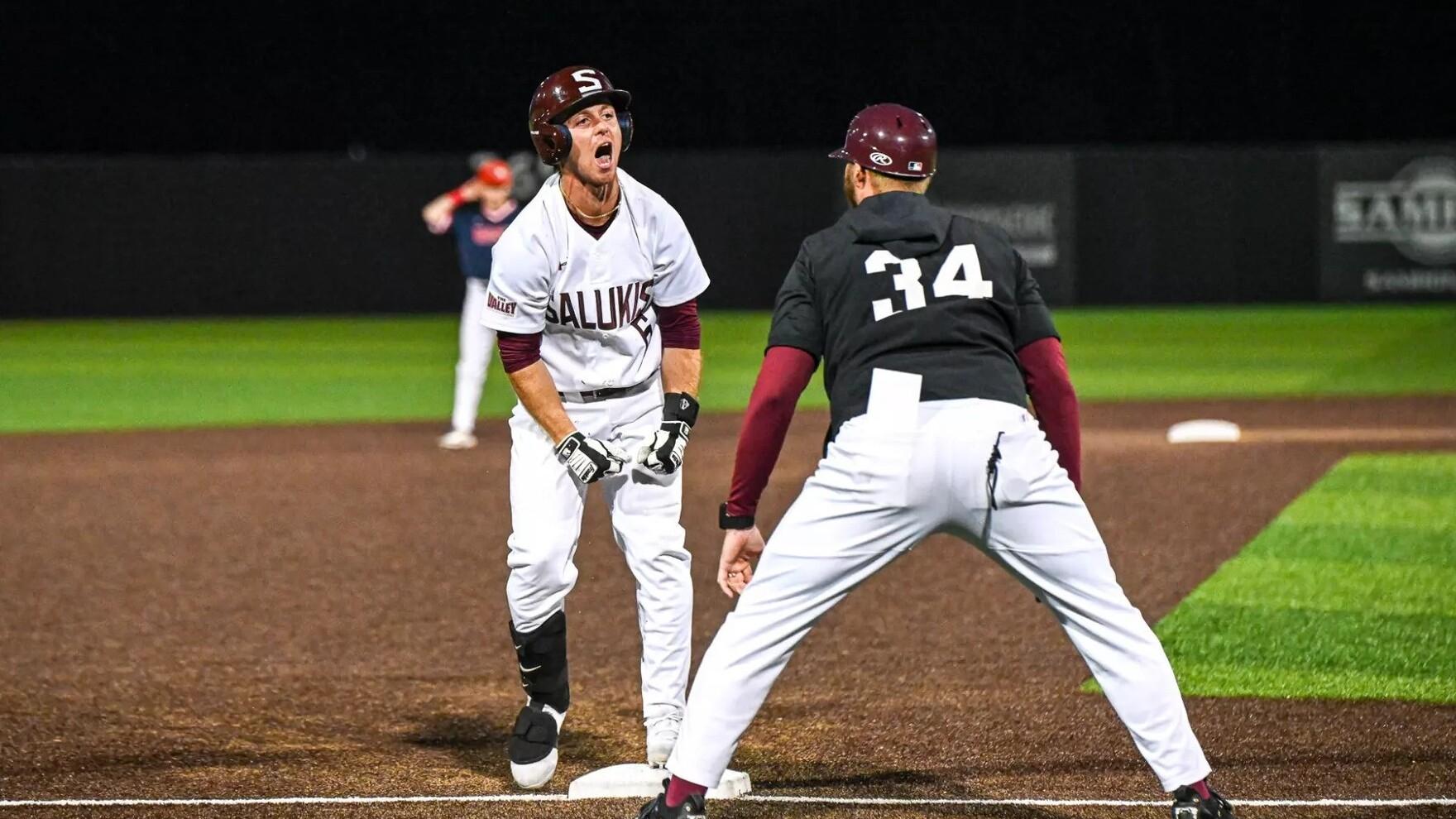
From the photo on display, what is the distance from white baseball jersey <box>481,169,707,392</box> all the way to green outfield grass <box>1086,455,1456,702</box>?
2407 mm

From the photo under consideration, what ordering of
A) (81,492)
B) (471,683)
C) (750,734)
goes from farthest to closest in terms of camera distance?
(81,492) < (471,683) < (750,734)

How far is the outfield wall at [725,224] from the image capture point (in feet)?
80.2

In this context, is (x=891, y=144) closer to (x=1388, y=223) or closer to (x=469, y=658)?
(x=469, y=658)

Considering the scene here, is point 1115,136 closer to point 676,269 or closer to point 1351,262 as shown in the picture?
point 1351,262

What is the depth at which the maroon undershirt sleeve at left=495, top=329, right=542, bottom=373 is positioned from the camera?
5.51 meters

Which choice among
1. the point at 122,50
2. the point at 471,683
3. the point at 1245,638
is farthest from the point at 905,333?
the point at 122,50

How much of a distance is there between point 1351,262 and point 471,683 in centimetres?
1968

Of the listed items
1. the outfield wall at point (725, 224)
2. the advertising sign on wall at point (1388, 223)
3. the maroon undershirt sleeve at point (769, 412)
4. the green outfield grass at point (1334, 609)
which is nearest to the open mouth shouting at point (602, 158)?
the maroon undershirt sleeve at point (769, 412)

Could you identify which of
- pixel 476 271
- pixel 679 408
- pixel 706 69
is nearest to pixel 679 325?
pixel 679 408

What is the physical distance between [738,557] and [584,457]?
754mm

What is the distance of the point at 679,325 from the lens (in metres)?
5.87

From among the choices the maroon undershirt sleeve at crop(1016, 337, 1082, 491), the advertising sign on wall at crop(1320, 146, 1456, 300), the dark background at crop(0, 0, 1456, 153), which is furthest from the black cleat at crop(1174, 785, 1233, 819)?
the dark background at crop(0, 0, 1456, 153)

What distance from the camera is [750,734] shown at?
629cm

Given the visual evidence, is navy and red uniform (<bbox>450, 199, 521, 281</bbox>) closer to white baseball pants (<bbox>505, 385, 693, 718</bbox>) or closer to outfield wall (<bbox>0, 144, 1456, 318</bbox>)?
white baseball pants (<bbox>505, 385, 693, 718</bbox>)
